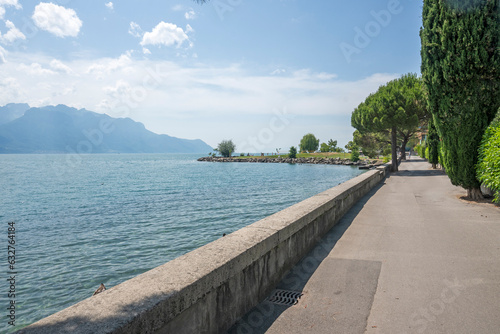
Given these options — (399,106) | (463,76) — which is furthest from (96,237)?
(399,106)

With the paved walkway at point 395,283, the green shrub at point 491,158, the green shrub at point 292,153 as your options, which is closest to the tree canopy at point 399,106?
the green shrub at point 491,158

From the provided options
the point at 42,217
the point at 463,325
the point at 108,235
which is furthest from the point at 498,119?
Result: the point at 42,217

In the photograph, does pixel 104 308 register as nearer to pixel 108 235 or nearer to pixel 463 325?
pixel 463 325

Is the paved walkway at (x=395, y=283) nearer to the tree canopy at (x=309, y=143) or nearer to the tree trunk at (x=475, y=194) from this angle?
the tree trunk at (x=475, y=194)

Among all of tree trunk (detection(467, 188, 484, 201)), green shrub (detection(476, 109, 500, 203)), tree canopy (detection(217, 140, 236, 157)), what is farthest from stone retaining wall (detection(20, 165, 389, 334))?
tree canopy (detection(217, 140, 236, 157))

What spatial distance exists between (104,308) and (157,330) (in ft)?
1.27

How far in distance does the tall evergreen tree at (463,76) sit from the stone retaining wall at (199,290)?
9.03 meters

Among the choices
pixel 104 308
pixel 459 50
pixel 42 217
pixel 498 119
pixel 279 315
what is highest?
pixel 459 50

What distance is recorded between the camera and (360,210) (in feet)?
31.2

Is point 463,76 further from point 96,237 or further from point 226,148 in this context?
point 226,148

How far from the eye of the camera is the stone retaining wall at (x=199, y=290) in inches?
77.8

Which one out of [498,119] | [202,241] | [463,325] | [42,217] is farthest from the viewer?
[42,217]

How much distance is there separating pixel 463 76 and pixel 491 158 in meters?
3.07

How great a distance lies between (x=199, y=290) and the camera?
2545 millimetres
